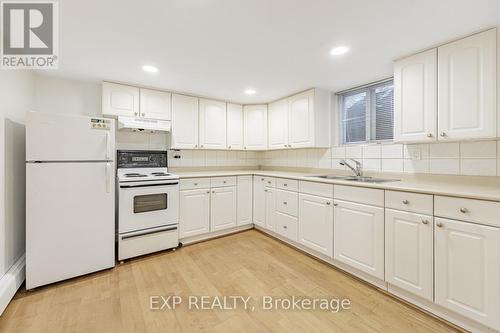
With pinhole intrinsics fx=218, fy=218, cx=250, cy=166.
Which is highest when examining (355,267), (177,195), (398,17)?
(398,17)

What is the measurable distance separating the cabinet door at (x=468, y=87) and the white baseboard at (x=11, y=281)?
3.64 meters

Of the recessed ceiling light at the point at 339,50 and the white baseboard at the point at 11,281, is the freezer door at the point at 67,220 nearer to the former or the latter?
the white baseboard at the point at 11,281

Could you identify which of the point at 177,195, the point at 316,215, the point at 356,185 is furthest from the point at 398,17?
the point at 177,195

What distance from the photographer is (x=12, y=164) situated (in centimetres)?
193

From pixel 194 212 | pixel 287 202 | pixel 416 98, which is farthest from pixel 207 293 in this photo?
pixel 416 98

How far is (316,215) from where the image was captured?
95.0 inches

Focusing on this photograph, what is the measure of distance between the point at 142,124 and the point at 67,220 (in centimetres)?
129

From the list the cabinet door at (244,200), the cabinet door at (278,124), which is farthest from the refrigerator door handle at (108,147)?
the cabinet door at (278,124)

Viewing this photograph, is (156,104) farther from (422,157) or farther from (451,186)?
(451,186)

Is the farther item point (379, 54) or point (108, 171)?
point (108, 171)

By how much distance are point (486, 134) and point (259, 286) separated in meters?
2.14

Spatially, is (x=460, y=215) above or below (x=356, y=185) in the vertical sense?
below

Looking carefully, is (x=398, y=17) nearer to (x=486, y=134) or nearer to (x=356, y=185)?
(x=486, y=134)

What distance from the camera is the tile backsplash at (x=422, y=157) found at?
71.2 inches
